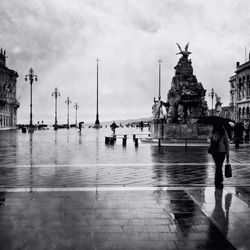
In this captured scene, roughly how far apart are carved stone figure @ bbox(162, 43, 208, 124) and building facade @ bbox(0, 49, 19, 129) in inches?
1991

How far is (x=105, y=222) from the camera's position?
5.29 metres

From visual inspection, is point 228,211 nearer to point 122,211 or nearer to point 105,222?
point 122,211

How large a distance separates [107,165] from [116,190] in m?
4.41

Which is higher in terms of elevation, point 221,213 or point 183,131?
point 183,131

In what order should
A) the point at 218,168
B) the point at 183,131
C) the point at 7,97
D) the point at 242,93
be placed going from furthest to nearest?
the point at 7,97 < the point at 242,93 < the point at 183,131 < the point at 218,168

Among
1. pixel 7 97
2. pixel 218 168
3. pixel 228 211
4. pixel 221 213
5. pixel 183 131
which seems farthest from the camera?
pixel 7 97

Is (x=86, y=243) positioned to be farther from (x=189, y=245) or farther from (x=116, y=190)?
(x=116, y=190)

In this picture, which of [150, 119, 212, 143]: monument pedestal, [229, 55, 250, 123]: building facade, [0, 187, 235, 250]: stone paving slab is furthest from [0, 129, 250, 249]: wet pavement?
[229, 55, 250, 123]: building facade

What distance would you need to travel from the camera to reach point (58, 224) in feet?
17.0

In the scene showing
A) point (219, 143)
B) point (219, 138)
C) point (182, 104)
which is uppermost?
point (182, 104)

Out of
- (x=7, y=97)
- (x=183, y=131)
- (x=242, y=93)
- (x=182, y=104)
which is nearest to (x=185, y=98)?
(x=182, y=104)

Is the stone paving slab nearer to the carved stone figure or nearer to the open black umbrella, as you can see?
the open black umbrella

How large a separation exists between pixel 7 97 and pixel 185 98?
62319mm

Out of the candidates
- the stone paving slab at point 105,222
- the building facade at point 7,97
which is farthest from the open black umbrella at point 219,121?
the building facade at point 7,97
